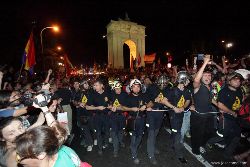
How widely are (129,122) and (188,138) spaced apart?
2.79m

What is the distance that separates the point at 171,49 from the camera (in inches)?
2176

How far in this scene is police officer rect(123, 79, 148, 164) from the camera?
5992 millimetres

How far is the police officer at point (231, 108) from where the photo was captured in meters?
5.73

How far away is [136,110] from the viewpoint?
5992mm

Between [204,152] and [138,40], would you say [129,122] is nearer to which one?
[204,152]

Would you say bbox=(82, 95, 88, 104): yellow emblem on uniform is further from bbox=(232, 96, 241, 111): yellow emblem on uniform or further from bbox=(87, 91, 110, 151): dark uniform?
bbox=(232, 96, 241, 111): yellow emblem on uniform

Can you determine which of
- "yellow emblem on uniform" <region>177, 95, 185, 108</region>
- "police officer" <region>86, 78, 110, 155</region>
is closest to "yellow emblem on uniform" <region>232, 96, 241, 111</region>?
"yellow emblem on uniform" <region>177, 95, 185, 108</region>

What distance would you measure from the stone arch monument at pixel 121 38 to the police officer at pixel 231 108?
1800 inches

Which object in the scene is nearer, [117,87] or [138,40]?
[117,87]

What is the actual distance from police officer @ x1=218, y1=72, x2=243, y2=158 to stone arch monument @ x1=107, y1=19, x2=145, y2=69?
45.7 m

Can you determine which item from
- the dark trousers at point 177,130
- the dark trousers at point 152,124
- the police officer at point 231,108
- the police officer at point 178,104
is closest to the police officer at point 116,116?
the dark trousers at point 152,124

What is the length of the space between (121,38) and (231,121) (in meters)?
49.8

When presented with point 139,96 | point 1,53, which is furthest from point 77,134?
point 1,53

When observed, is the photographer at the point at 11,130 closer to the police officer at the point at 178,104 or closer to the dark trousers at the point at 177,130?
the police officer at the point at 178,104
